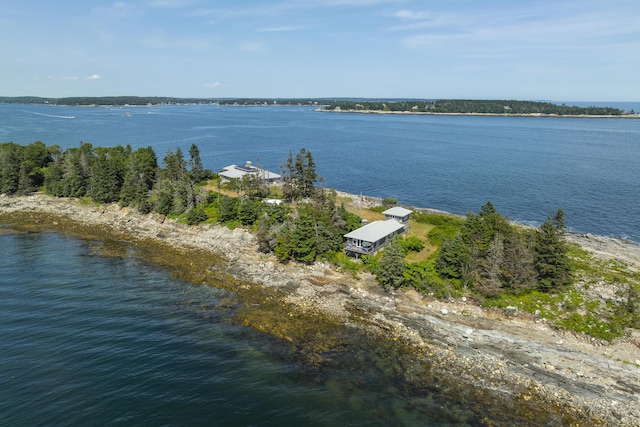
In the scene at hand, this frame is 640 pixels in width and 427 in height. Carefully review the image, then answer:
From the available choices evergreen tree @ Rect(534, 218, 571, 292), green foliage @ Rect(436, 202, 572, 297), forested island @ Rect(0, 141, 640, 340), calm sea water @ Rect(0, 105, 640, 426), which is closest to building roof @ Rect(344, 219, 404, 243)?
forested island @ Rect(0, 141, 640, 340)

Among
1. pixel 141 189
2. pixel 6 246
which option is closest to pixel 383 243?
pixel 141 189

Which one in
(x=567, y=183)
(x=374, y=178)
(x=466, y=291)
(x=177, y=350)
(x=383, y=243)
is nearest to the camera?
(x=177, y=350)

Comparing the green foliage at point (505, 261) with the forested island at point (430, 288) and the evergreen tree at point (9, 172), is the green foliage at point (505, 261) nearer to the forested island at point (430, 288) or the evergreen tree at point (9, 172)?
the forested island at point (430, 288)

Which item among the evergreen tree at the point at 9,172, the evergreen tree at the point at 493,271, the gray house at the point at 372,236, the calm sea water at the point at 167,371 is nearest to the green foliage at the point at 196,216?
the calm sea water at the point at 167,371

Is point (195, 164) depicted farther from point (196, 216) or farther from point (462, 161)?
point (462, 161)

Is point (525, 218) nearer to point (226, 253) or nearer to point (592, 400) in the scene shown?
point (592, 400)

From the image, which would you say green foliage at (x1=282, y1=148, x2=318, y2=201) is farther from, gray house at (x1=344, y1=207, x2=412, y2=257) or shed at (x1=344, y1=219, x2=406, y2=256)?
A: shed at (x1=344, y1=219, x2=406, y2=256)
